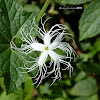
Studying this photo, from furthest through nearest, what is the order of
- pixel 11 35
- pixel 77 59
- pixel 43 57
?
pixel 77 59, pixel 11 35, pixel 43 57

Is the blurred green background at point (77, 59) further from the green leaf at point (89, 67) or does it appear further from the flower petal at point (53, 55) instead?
the flower petal at point (53, 55)

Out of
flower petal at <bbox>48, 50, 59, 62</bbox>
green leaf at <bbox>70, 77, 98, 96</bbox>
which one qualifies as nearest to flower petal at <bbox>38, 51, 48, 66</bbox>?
flower petal at <bbox>48, 50, 59, 62</bbox>

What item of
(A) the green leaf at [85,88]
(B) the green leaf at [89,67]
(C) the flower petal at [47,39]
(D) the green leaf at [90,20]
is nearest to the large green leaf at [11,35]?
(C) the flower petal at [47,39]

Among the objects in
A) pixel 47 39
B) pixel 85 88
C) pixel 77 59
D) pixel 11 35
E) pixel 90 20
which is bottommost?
pixel 85 88

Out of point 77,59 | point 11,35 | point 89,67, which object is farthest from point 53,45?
point 77,59

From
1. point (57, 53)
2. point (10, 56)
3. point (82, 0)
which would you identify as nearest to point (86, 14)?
point (82, 0)

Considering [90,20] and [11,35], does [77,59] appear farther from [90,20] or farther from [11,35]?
[11,35]
